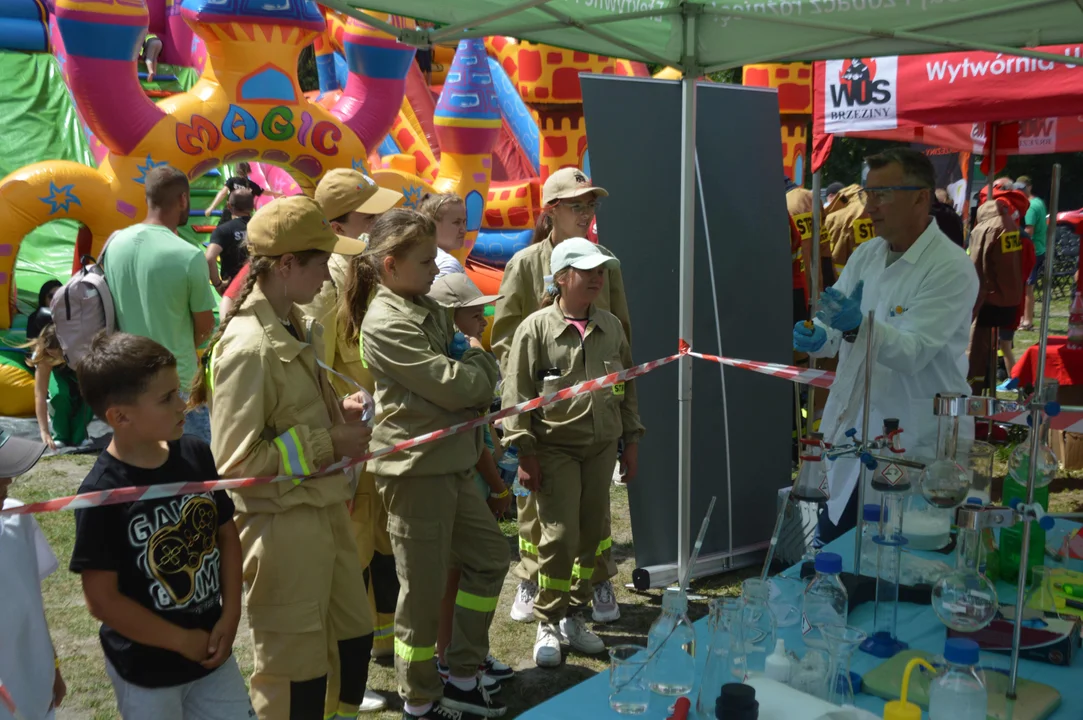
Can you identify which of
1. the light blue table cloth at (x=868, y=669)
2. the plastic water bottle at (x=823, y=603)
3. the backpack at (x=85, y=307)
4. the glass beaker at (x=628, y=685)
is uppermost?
the backpack at (x=85, y=307)

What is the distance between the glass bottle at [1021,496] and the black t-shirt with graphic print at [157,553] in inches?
84.8

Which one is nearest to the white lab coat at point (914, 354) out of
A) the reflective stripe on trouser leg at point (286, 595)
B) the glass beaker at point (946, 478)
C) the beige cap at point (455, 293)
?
the glass beaker at point (946, 478)

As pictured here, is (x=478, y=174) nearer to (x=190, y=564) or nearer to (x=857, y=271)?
(x=857, y=271)

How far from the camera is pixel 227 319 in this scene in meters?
2.71

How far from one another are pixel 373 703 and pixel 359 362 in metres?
1.36

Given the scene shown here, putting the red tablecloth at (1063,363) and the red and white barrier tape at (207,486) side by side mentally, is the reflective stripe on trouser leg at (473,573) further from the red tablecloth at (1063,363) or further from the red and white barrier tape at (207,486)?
the red tablecloth at (1063,363)

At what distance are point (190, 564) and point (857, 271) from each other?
2.62 meters

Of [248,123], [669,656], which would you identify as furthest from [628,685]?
[248,123]

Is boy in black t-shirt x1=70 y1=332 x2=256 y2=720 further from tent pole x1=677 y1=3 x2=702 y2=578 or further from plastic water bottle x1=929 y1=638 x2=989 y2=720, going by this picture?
tent pole x1=677 y1=3 x2=702 y2=578

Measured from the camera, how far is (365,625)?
2910 millimetres

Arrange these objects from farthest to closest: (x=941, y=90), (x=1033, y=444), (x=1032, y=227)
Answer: (x=1032, y=227) → (x=941, y=90) → (x=1033, y=444)

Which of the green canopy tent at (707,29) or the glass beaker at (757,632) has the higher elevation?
the green canopy tent at (707,29)

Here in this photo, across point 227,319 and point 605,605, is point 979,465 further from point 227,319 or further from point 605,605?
point 227,319

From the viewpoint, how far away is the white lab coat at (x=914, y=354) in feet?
10.5
